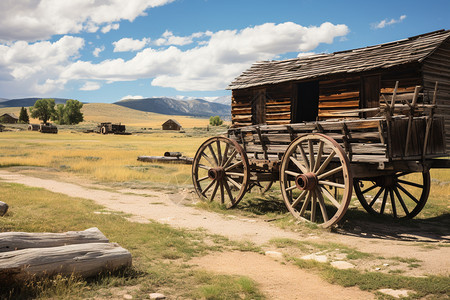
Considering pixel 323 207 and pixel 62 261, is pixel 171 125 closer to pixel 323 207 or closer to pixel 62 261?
pixel 323 207

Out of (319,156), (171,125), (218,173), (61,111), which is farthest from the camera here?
(61,111)

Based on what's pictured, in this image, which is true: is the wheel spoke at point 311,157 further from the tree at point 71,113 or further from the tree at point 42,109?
the tree at point 42,109

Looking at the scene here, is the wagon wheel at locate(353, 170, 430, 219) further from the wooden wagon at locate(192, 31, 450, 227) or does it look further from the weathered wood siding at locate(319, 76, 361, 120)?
the weathered wood siding at locate(319, 76, 361, 120)

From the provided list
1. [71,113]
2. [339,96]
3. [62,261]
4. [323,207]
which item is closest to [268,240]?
[323,207]

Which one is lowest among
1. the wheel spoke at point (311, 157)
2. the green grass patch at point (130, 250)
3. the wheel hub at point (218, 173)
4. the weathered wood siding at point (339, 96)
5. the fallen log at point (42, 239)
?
the green grass patch at point (130, 250)

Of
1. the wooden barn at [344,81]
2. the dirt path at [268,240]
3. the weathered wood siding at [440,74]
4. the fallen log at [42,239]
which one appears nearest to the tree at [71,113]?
the wooden barn at [344,81]

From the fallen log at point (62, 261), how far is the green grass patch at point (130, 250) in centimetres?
10

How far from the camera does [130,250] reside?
20.4 feet

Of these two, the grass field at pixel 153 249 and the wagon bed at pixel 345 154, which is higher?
the wagon bed at pixel 345 154

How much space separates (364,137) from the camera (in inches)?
309

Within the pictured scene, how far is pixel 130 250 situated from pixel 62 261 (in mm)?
1806

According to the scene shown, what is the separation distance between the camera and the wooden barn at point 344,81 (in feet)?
38.3

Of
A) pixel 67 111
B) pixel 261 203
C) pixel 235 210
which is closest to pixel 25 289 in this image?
pixel 235 210

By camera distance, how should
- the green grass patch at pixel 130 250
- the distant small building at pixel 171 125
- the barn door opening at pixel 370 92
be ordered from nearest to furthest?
1. the green grass patch at pixel 130 250
2. the barn door opening at pixel 370 92
3. the distant small building at pixel 171 125
